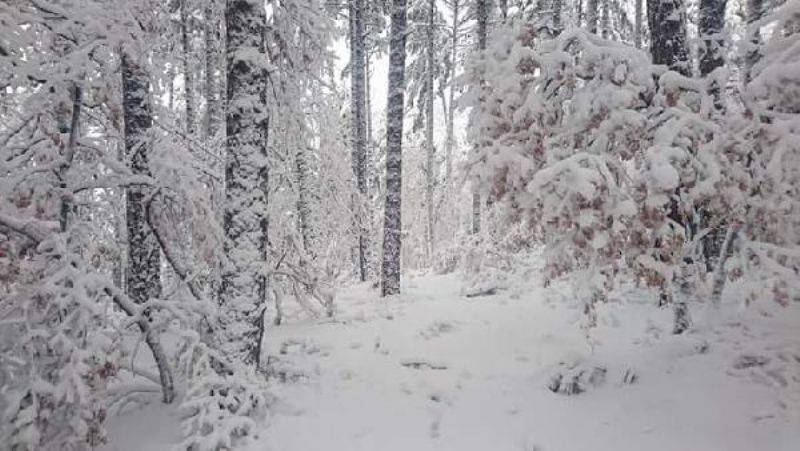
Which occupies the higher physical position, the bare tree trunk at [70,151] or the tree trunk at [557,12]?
the tree trunk at [557,12]

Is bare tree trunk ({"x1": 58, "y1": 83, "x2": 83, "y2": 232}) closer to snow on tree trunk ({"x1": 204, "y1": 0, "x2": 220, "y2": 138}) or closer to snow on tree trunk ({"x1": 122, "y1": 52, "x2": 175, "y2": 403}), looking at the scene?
snow on tree trunk ({"x1": 122, "y1": 52, "x2": 175, "y2": 403})

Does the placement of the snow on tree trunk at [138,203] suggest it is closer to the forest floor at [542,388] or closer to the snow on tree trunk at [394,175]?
the forest floor at [542,388]

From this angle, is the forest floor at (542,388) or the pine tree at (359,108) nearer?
the forest floor at (542,388)

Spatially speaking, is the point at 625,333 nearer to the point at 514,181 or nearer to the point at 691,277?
the point at 691,277

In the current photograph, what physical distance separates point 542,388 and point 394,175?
5.43 m

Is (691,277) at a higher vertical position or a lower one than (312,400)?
higher

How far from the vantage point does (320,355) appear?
7.15m

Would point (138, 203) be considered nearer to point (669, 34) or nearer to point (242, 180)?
point (242, 180)

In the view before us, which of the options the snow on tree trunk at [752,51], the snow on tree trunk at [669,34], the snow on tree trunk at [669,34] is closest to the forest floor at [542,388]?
the snow on tree trunk at [669,34]

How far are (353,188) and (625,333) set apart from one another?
20.5 feet

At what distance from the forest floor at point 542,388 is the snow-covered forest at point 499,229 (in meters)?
0.03

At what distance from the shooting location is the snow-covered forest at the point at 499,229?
A: 15.2 ft

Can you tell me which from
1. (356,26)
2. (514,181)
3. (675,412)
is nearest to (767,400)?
(675,412)

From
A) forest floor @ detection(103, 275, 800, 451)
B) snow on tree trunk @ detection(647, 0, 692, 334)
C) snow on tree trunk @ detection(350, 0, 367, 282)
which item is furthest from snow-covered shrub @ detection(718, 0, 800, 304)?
snow on tree trunk @ detection(350, 0, 367, 282)
